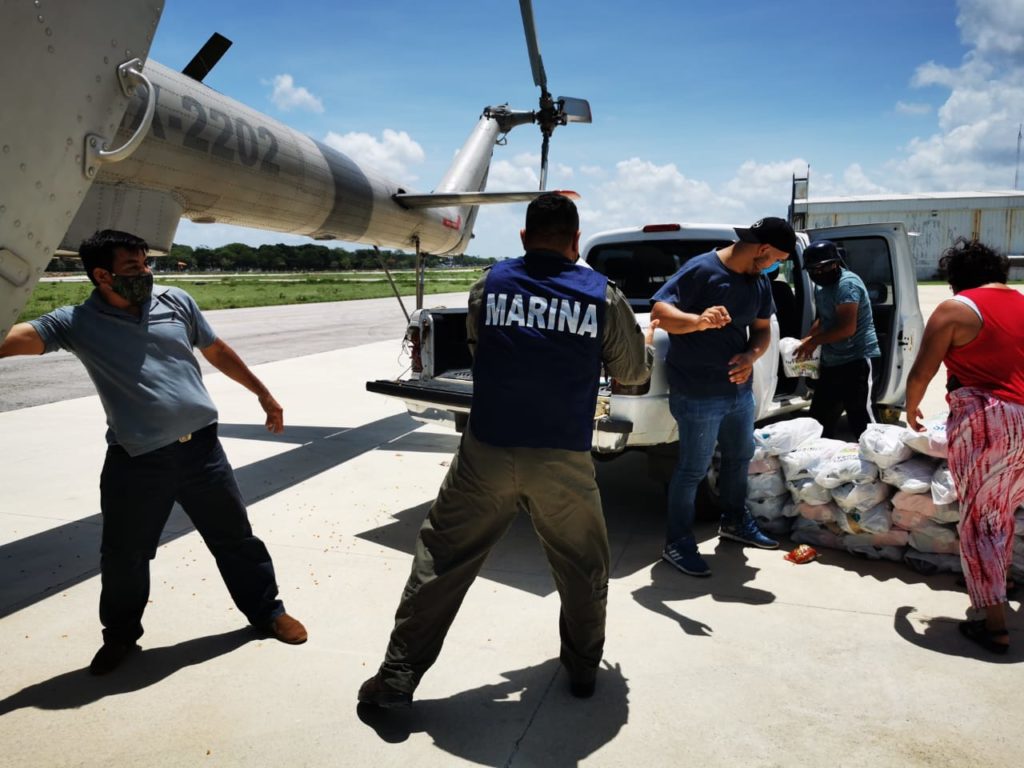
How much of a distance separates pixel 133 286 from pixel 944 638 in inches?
156

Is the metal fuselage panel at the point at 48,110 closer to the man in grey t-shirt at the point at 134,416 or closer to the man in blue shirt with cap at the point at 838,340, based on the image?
the man in grey t-shirt at the point at 134,416

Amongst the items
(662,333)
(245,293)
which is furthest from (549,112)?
(245,293)

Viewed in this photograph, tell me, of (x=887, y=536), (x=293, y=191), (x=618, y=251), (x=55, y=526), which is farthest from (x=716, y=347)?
(x=293, y=191)

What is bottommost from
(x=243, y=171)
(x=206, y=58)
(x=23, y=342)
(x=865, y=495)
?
(x=865, y=495)

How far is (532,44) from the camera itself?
1320 centimetres

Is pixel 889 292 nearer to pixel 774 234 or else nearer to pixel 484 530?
pixel 774 234

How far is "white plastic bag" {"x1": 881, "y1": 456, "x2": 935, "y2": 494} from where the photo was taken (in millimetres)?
4312

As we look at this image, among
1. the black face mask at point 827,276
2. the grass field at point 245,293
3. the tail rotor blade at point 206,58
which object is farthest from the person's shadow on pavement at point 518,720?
the tail rotor blade at point 206,58

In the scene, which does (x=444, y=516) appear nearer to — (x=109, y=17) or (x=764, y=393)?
(x=109, y=17)

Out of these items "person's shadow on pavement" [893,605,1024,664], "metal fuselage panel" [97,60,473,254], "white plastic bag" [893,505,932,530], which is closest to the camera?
"person's shadow on pavement" [893,605,1024,664]

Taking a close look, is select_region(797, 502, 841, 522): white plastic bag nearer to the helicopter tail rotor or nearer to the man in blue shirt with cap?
the man in blue shirt with cap

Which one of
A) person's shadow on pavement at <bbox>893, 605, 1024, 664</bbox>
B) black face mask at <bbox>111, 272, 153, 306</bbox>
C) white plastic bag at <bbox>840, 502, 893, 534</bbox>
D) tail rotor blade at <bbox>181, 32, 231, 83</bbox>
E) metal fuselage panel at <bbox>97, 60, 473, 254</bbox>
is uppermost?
tail rotor blade at <bbox>181, 32, 231, 83</bbox>

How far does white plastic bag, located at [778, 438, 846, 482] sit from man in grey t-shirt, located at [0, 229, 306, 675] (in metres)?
3.25

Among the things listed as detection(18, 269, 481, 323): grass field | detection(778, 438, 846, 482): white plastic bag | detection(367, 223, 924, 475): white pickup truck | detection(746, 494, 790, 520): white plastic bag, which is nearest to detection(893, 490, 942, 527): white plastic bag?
detection(778, 438, 846, 482): white plastic bag
